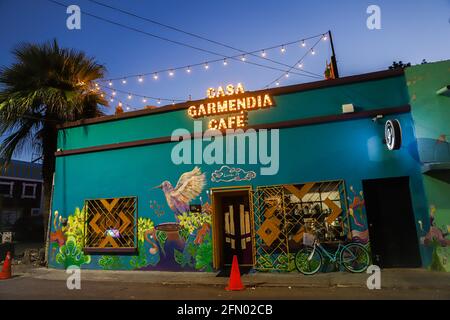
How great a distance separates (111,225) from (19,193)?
19.8 m

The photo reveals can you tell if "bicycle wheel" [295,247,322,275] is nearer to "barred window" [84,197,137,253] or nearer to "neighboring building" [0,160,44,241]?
"barred window" [84,197,137,253]

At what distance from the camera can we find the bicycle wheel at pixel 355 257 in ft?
28.1

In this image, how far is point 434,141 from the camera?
8.73m

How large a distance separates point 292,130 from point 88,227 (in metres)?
7.99

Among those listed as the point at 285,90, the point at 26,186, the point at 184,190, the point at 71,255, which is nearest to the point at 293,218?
the point at 184,190

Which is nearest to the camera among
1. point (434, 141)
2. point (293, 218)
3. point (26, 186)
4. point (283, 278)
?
point (283, 278)

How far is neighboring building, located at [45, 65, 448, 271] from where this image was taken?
9.00m

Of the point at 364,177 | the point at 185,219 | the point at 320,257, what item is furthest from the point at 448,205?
the point at 185,219

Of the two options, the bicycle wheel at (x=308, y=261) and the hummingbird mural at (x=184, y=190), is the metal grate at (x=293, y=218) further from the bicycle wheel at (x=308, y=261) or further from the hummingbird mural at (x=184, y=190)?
the hummingbird mural at (x=184, y=190)

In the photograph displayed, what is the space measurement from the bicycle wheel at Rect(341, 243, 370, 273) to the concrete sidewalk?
0.26m

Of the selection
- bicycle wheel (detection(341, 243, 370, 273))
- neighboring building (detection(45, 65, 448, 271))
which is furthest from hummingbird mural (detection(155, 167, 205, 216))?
bicycle wheel (detection(341, 243, 370, 273))

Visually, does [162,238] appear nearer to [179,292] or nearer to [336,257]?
[179,292]

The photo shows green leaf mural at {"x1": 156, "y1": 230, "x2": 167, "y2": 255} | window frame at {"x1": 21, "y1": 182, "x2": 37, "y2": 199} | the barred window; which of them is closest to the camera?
green leaf mural at {"x1": 156, "y1": 230, "x2": 167, "y2": 255}
